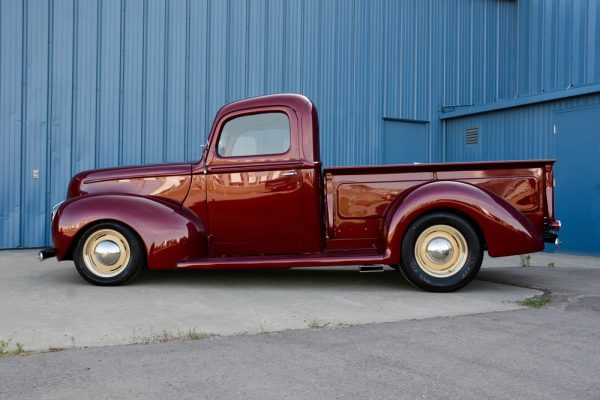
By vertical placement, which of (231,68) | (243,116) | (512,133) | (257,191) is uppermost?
(231,68)

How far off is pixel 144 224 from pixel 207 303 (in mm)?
1168

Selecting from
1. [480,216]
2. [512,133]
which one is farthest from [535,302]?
[512,133]

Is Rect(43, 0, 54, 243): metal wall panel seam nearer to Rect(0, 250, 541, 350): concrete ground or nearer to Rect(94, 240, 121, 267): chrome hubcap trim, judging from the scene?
Rect(0, 250, 541, 350): concrete ground

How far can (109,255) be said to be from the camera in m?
6.05

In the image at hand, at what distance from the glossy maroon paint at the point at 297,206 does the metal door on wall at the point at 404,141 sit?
6423 millimetres

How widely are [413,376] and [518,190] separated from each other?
316 centimetres

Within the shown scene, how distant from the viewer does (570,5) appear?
11547 mm

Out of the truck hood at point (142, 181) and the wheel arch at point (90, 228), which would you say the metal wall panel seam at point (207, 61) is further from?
the wheel arch at point (90, 228)

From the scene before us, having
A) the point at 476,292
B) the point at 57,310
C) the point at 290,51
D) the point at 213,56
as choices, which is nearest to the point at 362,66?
the point at 290,51

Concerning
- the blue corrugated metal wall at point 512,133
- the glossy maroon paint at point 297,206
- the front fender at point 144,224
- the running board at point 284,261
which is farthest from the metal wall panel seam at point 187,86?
the blue corrugated metal wall at point 512,133

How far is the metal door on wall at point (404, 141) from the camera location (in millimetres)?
12383

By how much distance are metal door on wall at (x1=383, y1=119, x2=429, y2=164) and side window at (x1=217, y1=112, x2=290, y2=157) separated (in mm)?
6380

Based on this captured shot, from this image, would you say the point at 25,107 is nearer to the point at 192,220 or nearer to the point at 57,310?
the point at 192,220

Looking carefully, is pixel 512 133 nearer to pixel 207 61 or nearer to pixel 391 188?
pixel 207 61
